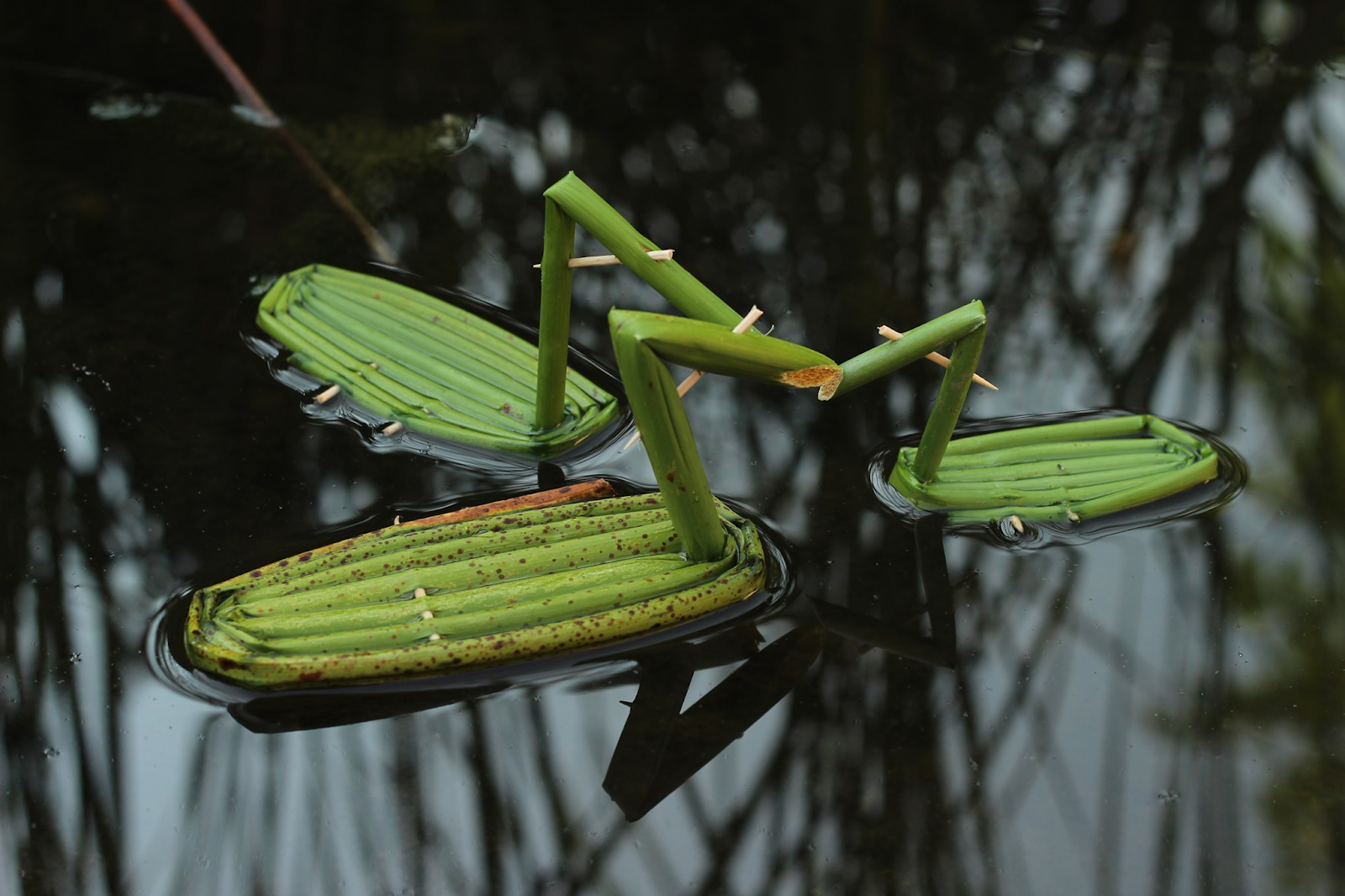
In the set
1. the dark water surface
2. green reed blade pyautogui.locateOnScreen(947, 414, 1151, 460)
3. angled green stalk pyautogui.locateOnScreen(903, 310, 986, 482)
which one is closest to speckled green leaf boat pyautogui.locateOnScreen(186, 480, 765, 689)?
the dark water surface

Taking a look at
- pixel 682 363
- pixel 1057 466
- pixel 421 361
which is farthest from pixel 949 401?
pixel 421 361

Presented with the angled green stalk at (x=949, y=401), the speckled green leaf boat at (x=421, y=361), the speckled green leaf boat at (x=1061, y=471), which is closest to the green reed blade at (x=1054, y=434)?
the speckled green leaf boat at (x=1061, y=471)

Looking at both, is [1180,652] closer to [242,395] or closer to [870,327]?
[870,327]

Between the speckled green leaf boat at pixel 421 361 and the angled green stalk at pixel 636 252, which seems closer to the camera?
the angled green stalk at pixel 636 252

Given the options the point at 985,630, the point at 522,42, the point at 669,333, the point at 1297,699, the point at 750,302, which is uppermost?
the point at 522,42

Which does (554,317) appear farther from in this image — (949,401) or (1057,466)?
(1057,466)

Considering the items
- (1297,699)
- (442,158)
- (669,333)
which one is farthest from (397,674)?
(442,158)

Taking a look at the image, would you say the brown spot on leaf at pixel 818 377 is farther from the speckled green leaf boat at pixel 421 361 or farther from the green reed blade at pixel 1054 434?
the speckled green leaf boat at pixel 421 361
